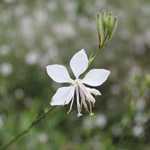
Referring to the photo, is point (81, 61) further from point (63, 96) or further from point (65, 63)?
point (65, 63)

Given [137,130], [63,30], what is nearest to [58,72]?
[137,130]

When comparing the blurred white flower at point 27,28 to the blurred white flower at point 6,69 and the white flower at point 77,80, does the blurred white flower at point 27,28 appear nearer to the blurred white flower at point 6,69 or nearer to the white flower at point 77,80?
the blurred white flower at point 6,69

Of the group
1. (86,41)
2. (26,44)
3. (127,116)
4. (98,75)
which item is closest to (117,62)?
(86,41)

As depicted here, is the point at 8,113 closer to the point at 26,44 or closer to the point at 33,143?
the point at 33,143

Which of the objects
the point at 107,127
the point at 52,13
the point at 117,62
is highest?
the point at 52,13

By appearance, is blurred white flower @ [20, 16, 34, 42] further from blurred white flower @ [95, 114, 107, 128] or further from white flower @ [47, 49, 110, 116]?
white flower @ [47, 49, 110, 116]
